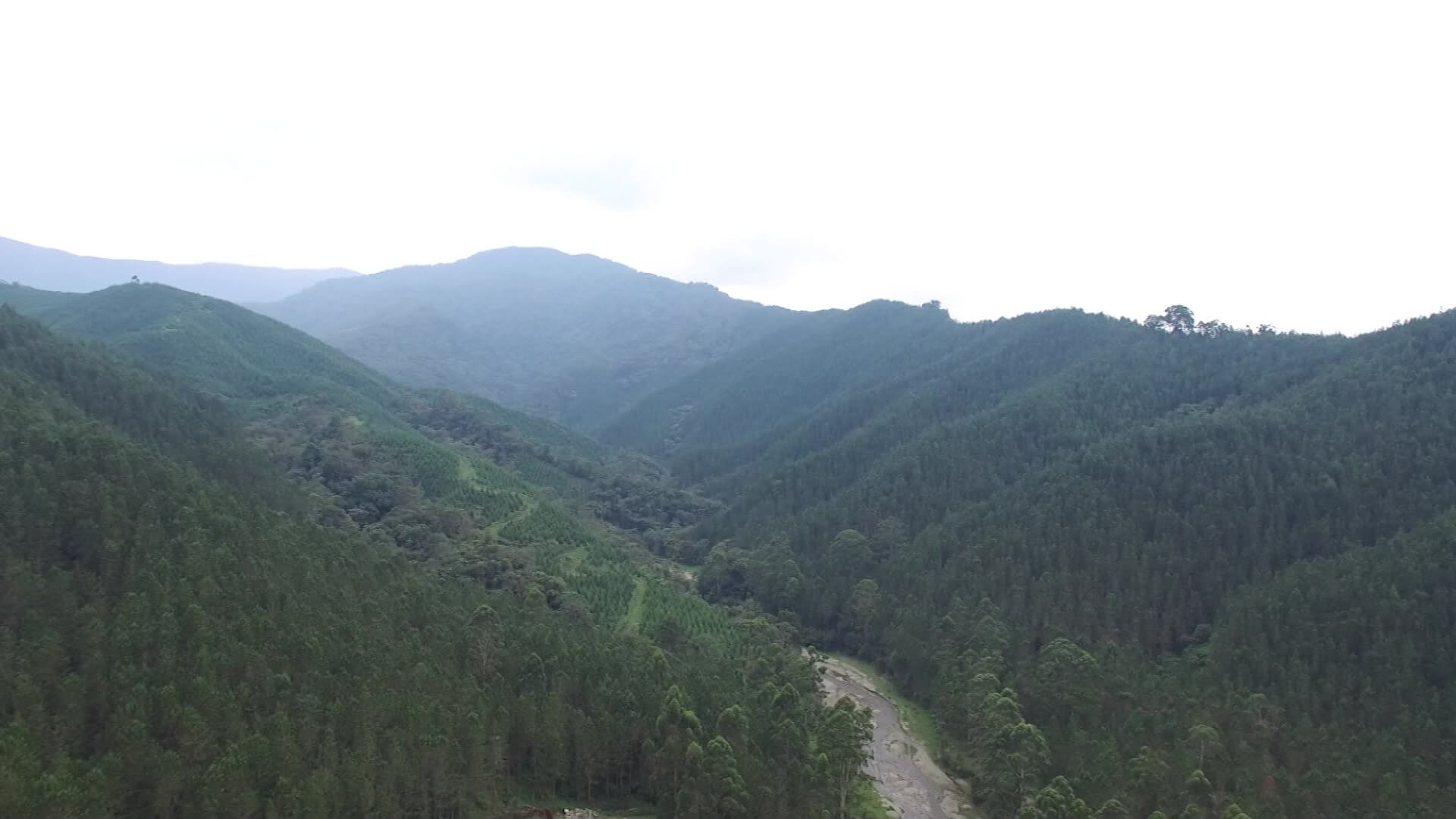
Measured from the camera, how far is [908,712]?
72.1m

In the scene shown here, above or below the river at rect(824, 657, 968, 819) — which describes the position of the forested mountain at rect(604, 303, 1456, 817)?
above

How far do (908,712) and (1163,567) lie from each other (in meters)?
29.4

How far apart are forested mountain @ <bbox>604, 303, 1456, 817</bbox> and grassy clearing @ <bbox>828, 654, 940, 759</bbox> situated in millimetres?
1531

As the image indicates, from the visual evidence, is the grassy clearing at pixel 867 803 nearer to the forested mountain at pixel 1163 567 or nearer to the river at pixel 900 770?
the river at pixel 900 770

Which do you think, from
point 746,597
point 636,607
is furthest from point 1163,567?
point 636,607

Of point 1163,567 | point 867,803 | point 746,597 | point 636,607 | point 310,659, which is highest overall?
point 1163,567

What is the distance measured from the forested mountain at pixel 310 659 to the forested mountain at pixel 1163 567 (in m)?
15.7

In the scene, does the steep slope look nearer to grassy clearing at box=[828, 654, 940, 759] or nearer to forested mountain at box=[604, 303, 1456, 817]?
forested mountain at box=[604, 303, 1456, 817]

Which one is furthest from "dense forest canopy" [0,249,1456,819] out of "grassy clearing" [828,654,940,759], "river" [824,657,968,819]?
"river" [824,657,968,819]

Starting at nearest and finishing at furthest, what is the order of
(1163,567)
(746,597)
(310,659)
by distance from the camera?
(310,659) → (1163,567) → (746,597)

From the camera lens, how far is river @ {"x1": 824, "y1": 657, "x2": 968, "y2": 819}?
2147 inches

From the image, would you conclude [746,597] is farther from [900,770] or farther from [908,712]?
[900,770]

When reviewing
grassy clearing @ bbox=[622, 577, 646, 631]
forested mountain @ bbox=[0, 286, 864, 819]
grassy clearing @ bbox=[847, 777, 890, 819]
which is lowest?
grassy clearing @ bbox=[847, 777, 890, 819]

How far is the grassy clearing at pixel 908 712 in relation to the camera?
66.3 m
